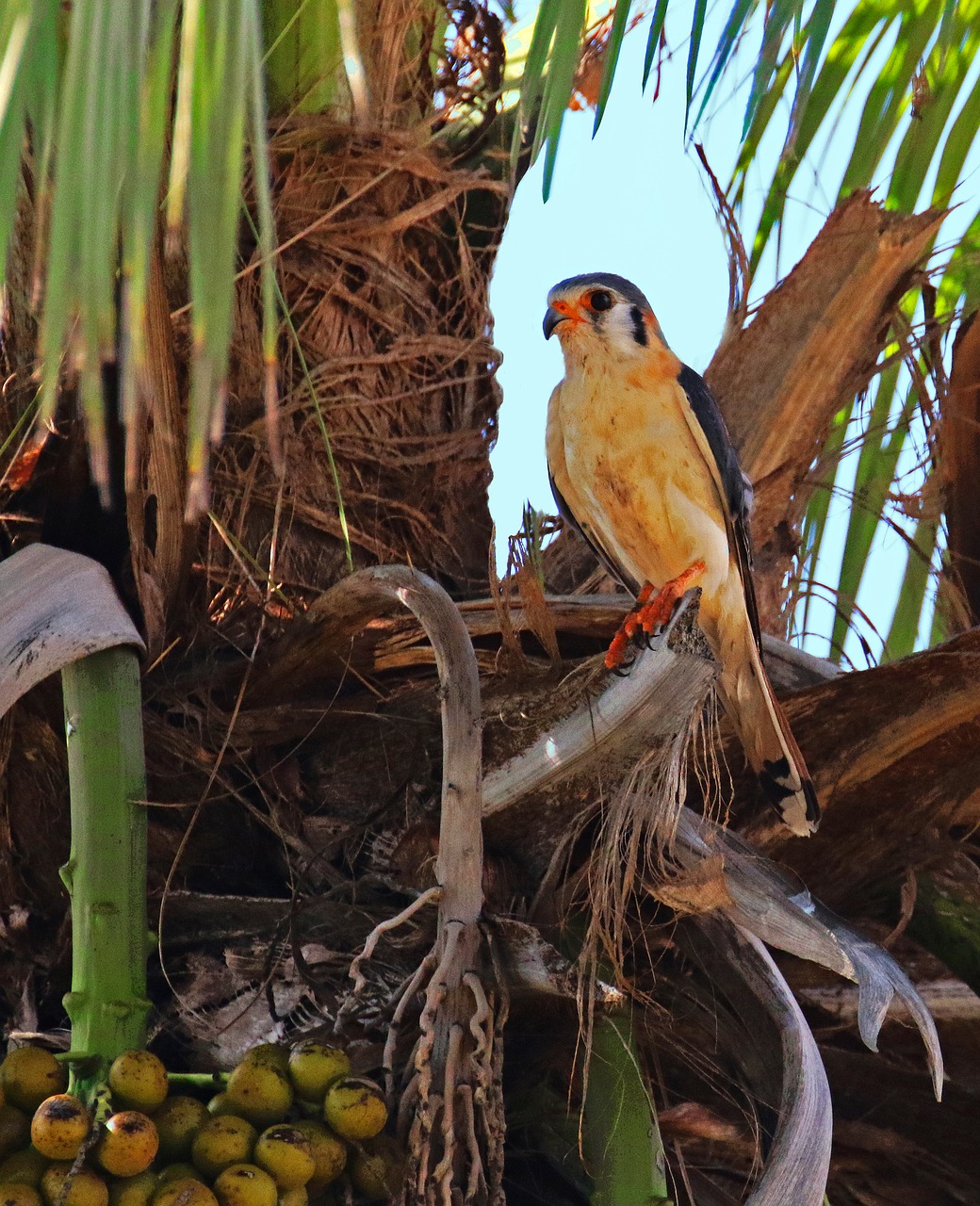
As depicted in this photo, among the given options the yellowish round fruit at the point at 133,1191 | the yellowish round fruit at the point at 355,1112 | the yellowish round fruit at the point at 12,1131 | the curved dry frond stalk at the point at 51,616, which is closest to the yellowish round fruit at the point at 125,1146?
the yellowish round fruit at the point at 133,1191

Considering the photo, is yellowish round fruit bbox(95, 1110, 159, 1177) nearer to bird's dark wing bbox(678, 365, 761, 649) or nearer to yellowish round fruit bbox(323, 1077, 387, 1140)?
yellowish round fruit bbox(323, 1077, 387, 1140)

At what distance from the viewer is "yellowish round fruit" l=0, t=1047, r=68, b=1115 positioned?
180 centimetres

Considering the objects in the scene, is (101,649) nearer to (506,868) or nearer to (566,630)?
(506,868)

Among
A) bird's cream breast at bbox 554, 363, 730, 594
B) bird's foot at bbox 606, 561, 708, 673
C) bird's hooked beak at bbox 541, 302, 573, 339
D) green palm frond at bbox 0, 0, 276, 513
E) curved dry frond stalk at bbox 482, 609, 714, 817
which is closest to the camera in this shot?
green palm frond at bbox 0, 0, 276, 513

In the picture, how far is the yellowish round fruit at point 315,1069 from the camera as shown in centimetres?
185

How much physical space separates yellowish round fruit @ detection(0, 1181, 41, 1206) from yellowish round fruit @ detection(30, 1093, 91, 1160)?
44mm

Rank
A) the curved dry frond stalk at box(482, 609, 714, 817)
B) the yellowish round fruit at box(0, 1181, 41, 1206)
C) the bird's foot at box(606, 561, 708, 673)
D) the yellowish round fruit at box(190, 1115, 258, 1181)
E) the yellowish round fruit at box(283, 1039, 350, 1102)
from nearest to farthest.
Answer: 1. the yellowish round fruit at box(0, 1181, 41, 1206)
2. the yellowish round fruit at box(190, 1115, 258, 1181)
3. the yellowish round fruit at box(283, 1039, 350, 1102)
4. the curved dry frond stalk at box(482, 609, 714, 817)
5. the bird's foot at box(606, 561, 708, 673)

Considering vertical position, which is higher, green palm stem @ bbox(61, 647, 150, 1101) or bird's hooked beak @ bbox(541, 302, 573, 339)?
bird's hooked beak @ bbox(541, 302, 573, 339)

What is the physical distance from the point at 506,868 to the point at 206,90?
1448mm

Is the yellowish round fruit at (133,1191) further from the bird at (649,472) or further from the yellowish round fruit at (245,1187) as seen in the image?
the bird at (649,472)

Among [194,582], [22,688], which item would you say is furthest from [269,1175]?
[194,582]

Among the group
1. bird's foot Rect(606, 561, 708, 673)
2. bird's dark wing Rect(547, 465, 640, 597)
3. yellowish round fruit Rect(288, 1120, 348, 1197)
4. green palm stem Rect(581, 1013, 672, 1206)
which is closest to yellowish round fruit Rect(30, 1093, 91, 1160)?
yellowish round fruit Rect(288, 1120, 348, 1197)

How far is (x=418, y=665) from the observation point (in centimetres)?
256

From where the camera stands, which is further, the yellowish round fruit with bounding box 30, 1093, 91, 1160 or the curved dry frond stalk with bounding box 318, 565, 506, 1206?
the curved dry frond stalk with bounding box 318, 565, 506, 1206
